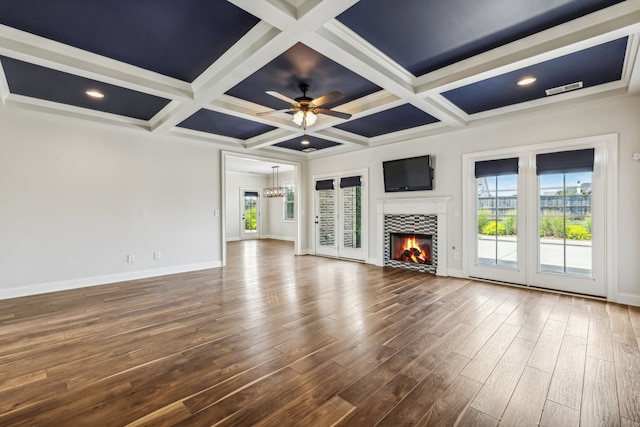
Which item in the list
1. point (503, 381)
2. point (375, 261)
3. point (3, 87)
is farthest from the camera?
point (375, 261)

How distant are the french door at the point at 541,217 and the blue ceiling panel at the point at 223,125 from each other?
152 inches

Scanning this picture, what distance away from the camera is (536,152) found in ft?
14.4

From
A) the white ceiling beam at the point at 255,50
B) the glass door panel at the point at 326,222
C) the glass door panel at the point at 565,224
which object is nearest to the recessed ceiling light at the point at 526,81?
the glass door panel at the point at 565,224

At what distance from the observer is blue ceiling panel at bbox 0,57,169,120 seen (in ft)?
10.8

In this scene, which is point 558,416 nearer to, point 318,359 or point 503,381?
point 503,381

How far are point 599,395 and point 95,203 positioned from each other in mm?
6373

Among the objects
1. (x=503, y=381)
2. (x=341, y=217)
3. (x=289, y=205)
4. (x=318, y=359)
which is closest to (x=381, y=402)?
(x=318, y=359)

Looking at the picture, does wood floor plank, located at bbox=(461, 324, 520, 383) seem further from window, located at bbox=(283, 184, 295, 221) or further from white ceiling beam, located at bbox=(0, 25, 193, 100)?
window, located at bbox=(283, 184, 295, 221)

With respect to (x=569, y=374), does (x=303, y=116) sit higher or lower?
higher

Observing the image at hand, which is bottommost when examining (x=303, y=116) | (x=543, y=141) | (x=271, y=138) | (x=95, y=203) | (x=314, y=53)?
(x=95, y=203)

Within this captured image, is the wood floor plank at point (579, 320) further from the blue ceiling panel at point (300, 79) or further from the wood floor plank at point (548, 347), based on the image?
the blue ceiling panel at point (300, 79)

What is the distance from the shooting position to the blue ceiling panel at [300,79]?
Result: 9.85ft

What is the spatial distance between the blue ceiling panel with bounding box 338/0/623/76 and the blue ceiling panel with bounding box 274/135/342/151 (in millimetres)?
3347

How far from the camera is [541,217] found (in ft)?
14.5
